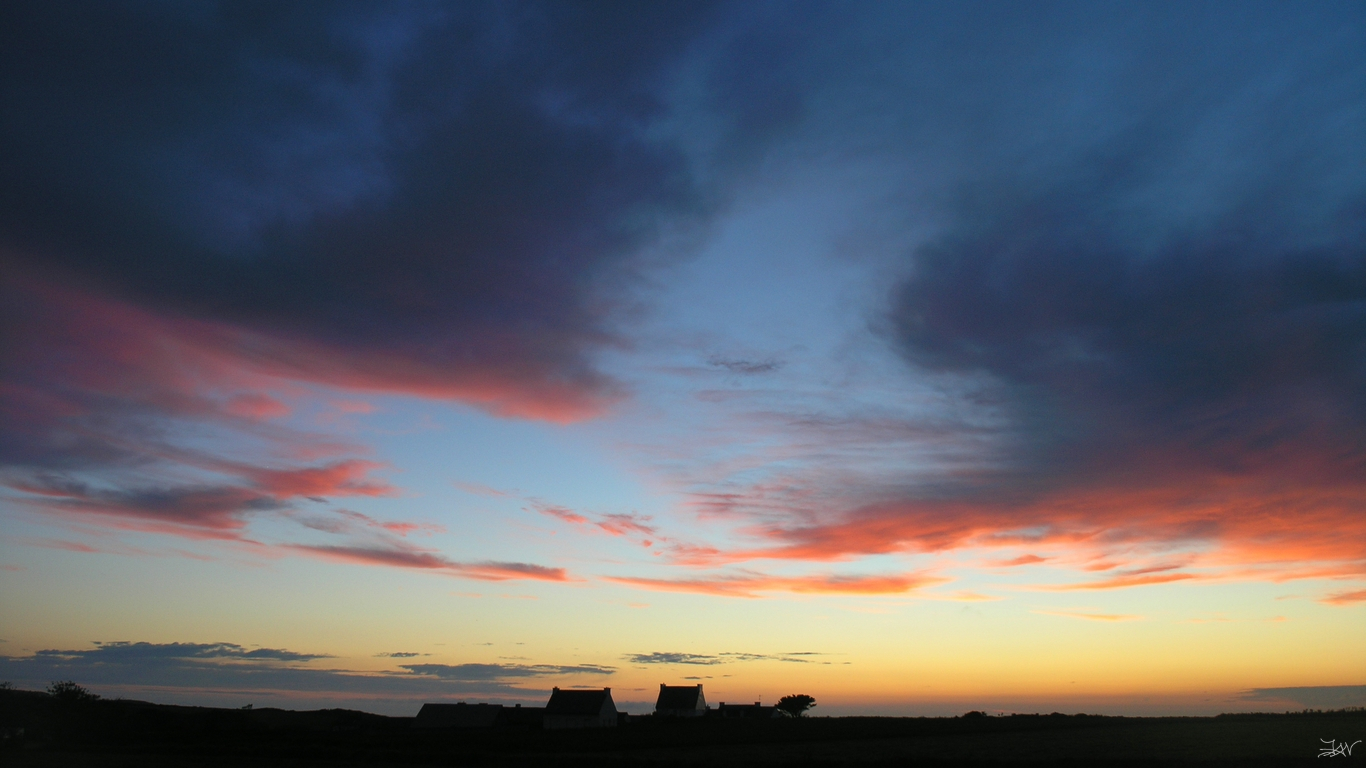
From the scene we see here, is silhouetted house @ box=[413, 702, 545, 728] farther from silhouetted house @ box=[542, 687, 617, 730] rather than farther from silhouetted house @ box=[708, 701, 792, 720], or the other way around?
silhouetted house @ box=[708, 701, 792, 720]

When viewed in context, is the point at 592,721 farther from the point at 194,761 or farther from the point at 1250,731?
the point at 1250,731

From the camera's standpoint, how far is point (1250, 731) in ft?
250

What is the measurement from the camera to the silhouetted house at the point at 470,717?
131375 mm

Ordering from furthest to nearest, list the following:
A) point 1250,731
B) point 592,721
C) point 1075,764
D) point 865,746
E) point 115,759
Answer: point 592,721, point 1250,731, point 865,746, point 115,759, point 1075,764

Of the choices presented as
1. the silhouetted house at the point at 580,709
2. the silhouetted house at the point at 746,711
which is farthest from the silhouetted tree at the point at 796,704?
the silhouetted house at the point at 580,709

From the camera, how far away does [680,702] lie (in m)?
139

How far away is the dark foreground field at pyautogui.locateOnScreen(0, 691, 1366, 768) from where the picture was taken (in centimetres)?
5344

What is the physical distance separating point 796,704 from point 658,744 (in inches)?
3183

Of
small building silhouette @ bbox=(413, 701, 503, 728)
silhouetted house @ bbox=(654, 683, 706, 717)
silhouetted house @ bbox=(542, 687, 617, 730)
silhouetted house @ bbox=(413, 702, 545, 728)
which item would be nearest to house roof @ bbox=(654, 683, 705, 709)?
silhouetted house @ bbox=(654, 683, 706, 717)

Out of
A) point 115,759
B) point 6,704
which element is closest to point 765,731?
point 115,759

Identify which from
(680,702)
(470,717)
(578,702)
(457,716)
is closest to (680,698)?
(680,702)

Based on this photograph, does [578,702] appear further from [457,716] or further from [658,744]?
[658,744]

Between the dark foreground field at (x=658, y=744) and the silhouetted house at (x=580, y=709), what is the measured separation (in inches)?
1192

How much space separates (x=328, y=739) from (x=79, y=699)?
3837 cm
